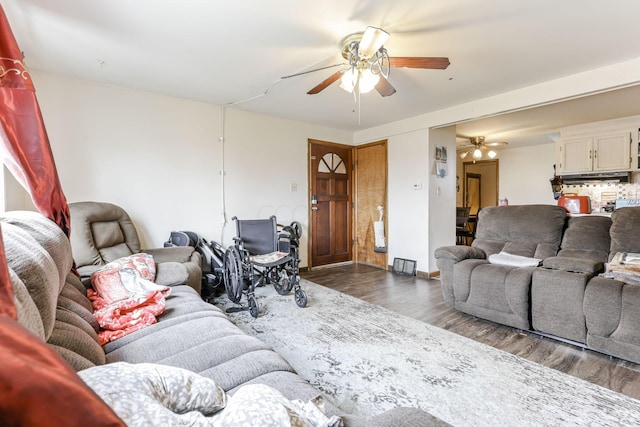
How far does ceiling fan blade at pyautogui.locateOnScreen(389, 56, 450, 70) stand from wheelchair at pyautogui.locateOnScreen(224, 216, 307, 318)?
Answer: 212 centimetres

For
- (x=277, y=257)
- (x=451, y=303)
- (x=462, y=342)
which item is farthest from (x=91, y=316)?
(x=451, y=303)

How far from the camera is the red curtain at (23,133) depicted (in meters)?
1.59

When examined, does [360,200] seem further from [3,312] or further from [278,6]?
[3,312]

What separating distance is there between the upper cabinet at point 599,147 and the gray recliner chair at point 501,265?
10.2 ft

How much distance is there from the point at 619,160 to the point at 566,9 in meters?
4.15

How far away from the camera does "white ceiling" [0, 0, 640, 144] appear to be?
1.96 meters

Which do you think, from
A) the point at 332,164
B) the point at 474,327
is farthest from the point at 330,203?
the point at 474,327

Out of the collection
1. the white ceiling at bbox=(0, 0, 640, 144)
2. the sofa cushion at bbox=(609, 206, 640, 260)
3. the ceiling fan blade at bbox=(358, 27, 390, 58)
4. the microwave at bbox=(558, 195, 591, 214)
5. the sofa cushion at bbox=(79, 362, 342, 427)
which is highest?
the white ceiling at bbox=(0, 0, 640, 144)

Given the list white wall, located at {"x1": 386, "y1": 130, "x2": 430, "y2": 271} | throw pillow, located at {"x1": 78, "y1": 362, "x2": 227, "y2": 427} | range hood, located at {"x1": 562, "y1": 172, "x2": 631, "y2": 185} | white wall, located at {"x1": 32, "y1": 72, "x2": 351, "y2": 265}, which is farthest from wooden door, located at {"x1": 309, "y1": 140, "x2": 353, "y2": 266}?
throw pillow, located at {"x1": 78, "y1": 362, "x2": 227, "y2": 427}

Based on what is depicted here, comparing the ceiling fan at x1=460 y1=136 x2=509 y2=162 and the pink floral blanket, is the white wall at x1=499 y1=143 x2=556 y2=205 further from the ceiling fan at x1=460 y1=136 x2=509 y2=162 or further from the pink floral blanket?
the pink floral blanket

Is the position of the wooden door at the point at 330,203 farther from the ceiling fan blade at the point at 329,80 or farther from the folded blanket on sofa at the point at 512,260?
the folded blanket on sofa at the point at 512,260

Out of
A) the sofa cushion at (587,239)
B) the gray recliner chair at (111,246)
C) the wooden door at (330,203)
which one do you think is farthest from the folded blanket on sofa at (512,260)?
the gray recliner chair at (111,246)

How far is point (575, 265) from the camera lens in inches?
92.3

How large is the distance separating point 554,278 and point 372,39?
88.1 inches
